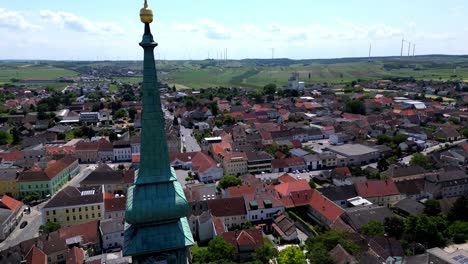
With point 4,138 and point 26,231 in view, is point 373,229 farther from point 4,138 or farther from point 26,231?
point 4,138

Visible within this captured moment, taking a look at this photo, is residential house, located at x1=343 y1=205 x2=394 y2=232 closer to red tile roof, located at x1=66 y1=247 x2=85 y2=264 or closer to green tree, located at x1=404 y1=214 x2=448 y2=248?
green tree, located at x1=404 y1=214 x2=448 y2=248

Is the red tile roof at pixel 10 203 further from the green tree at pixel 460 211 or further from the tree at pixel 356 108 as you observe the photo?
the tree at pixel 356 108

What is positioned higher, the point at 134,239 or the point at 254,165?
the point at 134,239

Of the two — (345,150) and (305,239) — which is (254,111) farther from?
(305,239)

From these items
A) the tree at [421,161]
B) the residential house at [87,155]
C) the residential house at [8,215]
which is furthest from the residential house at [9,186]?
the tree at [421,161]

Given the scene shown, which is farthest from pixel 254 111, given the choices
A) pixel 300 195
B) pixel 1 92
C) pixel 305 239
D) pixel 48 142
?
pixel 1 92
